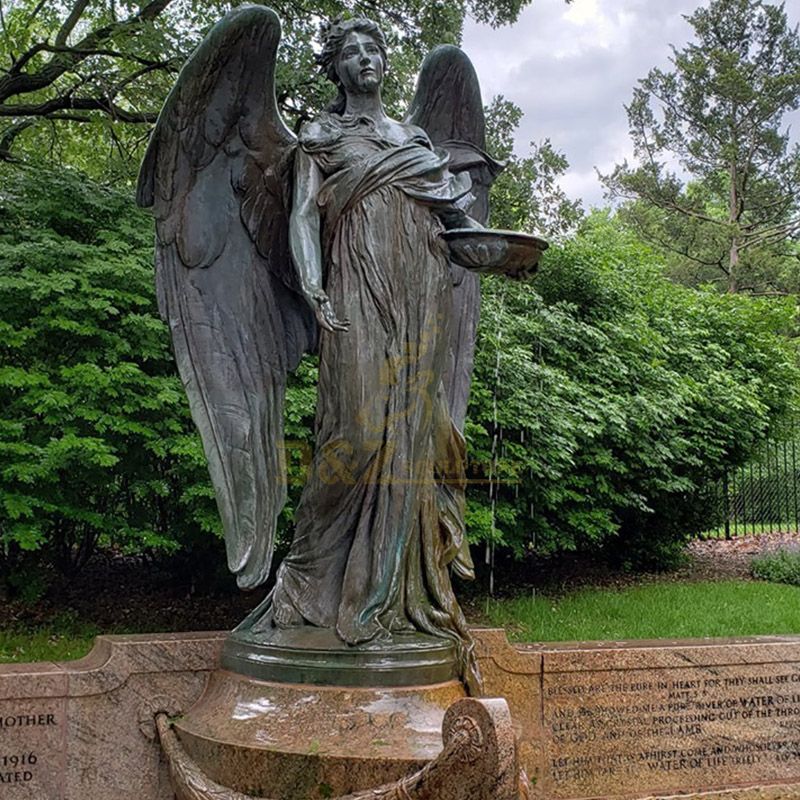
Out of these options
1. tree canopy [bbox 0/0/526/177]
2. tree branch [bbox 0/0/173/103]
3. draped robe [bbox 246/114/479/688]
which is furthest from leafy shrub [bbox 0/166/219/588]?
draped robe [bbox 246/114/479/688]

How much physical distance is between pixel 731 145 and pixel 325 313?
25523 millimetres

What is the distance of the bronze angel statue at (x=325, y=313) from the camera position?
169 inches

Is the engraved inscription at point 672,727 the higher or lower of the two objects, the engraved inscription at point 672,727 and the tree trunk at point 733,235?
the lower

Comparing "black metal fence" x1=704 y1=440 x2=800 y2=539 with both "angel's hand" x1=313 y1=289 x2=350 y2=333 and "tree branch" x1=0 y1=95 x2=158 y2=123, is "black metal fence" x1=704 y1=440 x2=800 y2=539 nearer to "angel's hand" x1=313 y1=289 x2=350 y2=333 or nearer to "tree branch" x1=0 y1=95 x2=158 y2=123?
"tree branch" x1=0 y1=95 x2=158 y2=123

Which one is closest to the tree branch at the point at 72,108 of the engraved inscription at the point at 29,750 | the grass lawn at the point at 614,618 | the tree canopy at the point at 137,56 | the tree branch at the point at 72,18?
the tree canopy at the point at 137,56

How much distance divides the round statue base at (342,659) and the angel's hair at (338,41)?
2414mm

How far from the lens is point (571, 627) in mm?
10023

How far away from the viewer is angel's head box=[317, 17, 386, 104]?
180 inches

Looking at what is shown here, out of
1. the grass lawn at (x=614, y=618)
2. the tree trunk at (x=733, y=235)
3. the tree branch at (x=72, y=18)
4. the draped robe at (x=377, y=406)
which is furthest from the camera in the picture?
the tree trunk at (x=733, y=235)

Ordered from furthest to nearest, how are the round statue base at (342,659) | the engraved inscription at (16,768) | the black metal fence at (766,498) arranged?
1. the black metal fence at (766,498)
2. the engraved inscription at (16,768)
3. the round statue base at (342,659)

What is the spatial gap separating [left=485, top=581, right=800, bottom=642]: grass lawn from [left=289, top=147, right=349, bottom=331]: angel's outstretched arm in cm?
597

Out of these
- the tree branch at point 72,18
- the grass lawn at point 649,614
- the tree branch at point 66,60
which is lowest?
the grass lawn at point 649,614

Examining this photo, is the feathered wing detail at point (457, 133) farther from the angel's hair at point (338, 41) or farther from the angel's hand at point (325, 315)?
the angel's hand at point (325, 315)

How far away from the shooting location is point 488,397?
34.1ft
